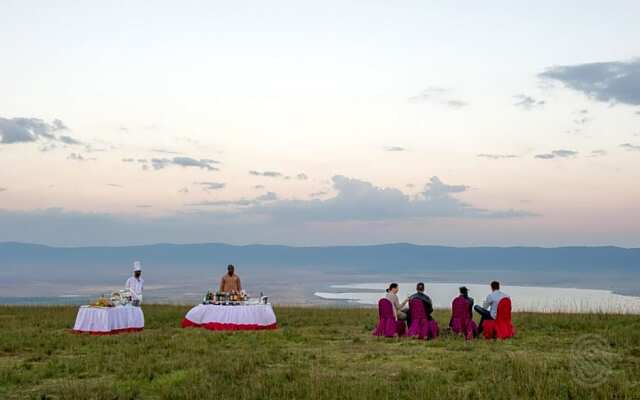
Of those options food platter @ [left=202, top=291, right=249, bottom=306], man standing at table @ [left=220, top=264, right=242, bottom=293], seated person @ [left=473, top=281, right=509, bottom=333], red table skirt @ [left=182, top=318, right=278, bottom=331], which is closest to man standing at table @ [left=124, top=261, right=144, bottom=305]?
food platter @ [left=202, top=291, right=249, bottom=306]

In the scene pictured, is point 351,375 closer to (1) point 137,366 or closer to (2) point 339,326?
(1) point 137,366

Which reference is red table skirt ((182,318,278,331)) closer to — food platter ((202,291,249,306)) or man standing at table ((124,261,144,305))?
food platter ((202,291,249,306))

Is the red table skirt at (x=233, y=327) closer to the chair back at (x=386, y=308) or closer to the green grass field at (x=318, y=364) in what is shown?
the green grass field at (x=318, y=364)

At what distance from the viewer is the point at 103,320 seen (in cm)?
2103

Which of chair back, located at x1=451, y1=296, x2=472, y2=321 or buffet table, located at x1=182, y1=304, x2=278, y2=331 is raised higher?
chair back, located at x1=451, y1=296, x2=472, y2=321

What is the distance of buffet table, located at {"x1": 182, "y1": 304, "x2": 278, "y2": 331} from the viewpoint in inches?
871

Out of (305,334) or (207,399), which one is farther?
(305,334)

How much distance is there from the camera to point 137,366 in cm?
1456

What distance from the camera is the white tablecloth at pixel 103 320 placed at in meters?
21.0

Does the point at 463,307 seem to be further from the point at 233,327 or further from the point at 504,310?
the point at 233,327

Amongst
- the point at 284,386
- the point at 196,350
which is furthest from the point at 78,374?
the point at 284,386

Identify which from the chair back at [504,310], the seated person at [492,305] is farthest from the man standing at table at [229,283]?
the chair back at [504,310]

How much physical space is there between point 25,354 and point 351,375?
849 cm

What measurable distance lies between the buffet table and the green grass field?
2.98ft
